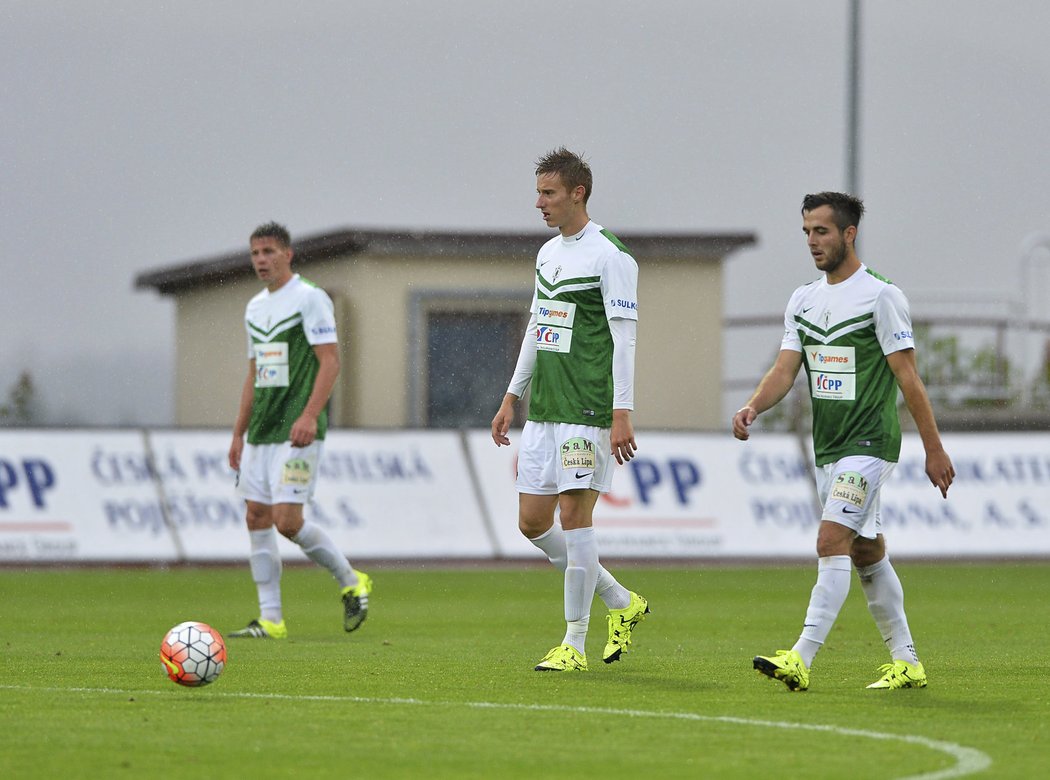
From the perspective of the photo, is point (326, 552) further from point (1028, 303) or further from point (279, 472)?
point (1028, 303)

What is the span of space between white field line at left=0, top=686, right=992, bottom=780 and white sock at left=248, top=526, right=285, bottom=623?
3.28 metres

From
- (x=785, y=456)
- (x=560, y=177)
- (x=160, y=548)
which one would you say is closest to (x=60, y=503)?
(x=160, y=548)

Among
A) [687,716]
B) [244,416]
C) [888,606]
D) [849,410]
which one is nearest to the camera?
[687,716]

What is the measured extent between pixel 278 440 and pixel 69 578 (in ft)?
25.3

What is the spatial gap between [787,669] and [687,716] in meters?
0.79

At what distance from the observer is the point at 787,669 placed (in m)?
7.79

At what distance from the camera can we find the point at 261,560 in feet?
38.1

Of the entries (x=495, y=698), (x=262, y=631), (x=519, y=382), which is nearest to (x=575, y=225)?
(x=519, y=382)

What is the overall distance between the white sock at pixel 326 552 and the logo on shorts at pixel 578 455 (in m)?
3.00

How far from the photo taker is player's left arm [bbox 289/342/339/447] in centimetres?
1107

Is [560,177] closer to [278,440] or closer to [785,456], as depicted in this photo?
[278,440]

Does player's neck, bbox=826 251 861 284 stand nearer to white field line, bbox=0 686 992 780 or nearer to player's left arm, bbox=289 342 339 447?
white field line, bbox=0 686 992 780

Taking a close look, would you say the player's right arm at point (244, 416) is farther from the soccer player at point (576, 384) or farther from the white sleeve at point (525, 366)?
the soccer player at point (576, 384)

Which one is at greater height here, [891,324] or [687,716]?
[891,324]
